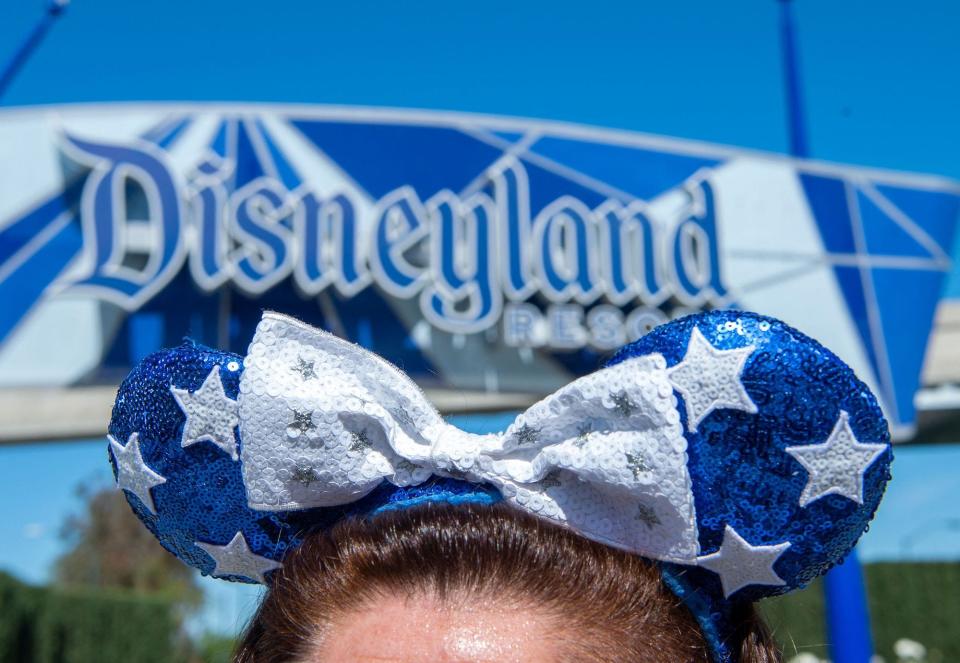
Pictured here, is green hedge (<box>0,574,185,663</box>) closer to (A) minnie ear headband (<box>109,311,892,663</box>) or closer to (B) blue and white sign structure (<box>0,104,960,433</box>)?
(B) blue and white sign structure (<box>0,104,960,433</box>)

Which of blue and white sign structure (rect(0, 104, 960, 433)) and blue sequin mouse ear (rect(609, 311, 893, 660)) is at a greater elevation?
blue and white sign structure (rect(0, 104, 960, 433))

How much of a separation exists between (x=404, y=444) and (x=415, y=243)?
846cm

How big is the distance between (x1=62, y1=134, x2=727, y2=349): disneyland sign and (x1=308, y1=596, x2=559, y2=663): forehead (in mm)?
8191

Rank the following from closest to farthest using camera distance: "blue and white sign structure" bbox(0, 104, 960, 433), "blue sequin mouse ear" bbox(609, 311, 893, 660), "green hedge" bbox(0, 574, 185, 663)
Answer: "blue sequin mouse ear" bbox(609, 311, 893, 660) → "blue and white sign structure" bbox(0, 104, 960, 433) → "green hedge" bbox(0, 574, 185, 663)

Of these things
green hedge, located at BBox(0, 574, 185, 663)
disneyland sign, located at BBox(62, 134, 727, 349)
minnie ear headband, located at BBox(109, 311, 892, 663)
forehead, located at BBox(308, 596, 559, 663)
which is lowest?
green hedge, located at BBox(0, 574, 185, 663)

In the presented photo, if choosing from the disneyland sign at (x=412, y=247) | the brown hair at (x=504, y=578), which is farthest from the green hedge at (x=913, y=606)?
the brown hair at (x=504, y=578)

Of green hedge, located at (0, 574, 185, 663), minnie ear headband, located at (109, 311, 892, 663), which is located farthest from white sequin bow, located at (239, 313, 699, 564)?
green hedge, located at (0, 574, 185, 663)

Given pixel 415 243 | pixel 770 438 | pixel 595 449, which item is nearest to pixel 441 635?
pixel 595 449

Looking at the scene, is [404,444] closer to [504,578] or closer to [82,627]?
[504,578]

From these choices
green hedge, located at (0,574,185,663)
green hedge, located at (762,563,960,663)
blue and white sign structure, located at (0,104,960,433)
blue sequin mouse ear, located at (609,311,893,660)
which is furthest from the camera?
green hedge, located at (762,563,960,663)

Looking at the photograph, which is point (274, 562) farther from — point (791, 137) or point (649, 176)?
point (649, 176)

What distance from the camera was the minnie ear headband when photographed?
2.82ft

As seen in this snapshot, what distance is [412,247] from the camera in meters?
9.38

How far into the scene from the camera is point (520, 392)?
31.1ft
